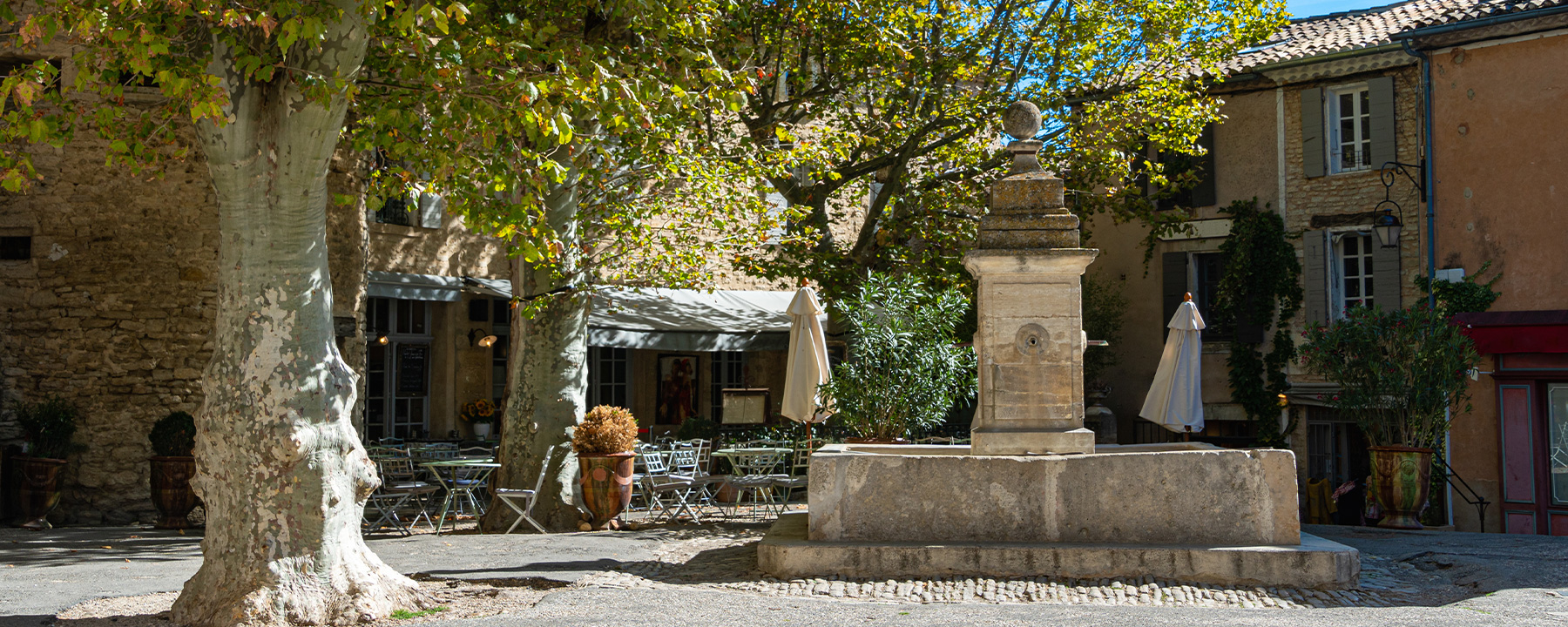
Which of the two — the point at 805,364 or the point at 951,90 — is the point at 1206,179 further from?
the point at 805,364

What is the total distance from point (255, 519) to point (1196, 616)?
Answer: 15.3 ft

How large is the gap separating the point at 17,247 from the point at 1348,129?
16.6 meters

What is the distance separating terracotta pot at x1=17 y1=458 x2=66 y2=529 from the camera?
1179cm

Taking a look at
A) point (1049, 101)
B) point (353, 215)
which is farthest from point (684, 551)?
point (1049, 101)

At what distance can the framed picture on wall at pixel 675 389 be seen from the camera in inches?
719

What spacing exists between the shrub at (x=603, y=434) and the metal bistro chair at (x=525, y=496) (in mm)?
407

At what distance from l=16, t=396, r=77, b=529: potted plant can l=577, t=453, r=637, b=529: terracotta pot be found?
5.56 meters

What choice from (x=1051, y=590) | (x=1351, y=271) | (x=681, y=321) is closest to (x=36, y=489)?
(x=681, y=321)

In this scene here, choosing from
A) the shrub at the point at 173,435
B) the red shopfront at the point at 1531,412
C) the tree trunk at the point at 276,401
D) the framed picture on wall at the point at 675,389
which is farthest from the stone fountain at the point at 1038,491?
the framed picture on wall at the point at 675,389

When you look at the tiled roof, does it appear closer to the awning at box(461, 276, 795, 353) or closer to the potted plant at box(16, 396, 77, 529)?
the awning at box(461, 276, 795, 353)

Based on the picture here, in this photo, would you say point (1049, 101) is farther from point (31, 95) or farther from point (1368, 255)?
point (31, 95)

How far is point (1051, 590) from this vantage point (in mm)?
6801

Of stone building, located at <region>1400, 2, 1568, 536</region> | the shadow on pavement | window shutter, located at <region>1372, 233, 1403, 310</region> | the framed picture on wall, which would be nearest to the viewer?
the shadow on pavement


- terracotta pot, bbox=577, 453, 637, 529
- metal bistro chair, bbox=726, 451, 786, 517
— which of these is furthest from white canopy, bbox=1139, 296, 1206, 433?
terracotta pot, bbox=577, 453, 637, 529
